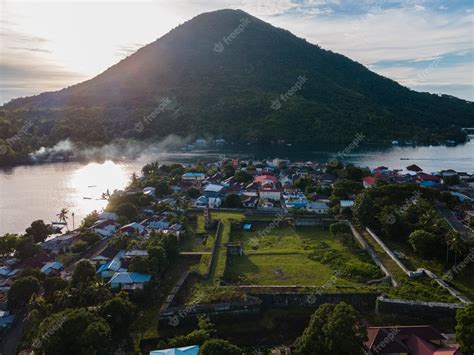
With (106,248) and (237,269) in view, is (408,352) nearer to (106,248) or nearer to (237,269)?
(237,269)

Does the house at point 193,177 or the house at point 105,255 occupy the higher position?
the house at point 193,177

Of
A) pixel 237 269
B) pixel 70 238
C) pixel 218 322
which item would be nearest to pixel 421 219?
pixel 237 269

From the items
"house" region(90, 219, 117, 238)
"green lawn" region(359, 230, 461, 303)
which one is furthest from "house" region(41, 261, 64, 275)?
"green lawn" region(359, 230, 461, 303)

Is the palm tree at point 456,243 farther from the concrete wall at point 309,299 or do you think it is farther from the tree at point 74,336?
the tree at point 74,336

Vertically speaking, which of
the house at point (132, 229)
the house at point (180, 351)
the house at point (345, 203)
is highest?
the house at point (345, 203)

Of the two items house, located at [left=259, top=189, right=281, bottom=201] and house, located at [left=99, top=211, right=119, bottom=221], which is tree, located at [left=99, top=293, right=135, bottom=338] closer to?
house, located at [left=99, top=211, right=119, bottom=221]

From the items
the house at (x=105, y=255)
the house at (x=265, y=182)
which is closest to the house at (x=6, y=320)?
the house at (x=105, y=255)
